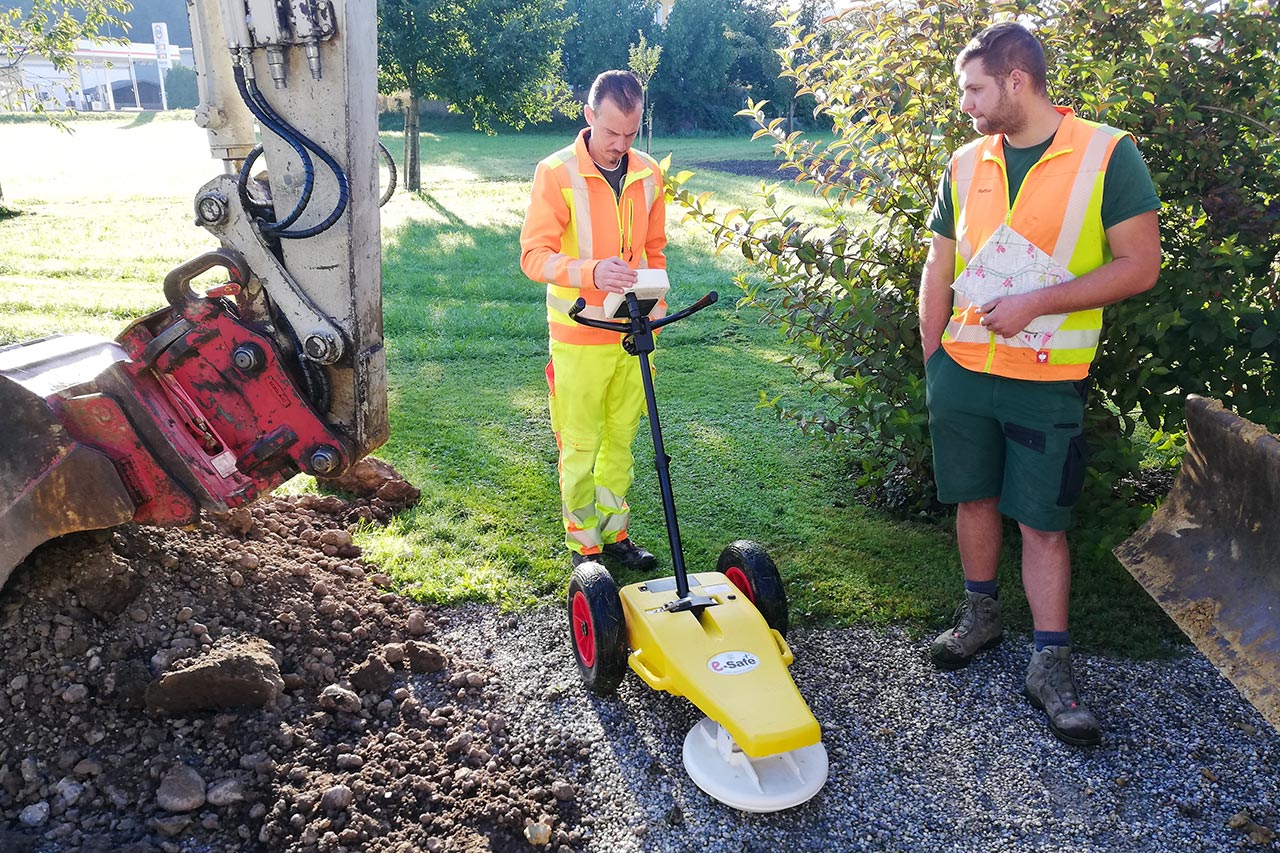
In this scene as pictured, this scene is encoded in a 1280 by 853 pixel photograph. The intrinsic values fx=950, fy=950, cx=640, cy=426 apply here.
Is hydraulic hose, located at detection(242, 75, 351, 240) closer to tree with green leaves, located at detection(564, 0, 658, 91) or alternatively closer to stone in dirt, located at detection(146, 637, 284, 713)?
stone in dirt, located at detection(146, 637, 284, 713)

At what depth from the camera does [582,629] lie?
3.70 metres

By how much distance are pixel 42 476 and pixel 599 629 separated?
1928 mm

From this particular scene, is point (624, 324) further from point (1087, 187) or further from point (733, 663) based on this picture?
point (1087, 187)

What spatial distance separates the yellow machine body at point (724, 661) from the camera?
9.34 feet

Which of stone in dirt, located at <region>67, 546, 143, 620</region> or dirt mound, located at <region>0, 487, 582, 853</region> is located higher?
stone in dirt, located at <region>67, 546, 143, 620</region>

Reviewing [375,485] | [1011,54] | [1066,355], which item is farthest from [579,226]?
[375,485]

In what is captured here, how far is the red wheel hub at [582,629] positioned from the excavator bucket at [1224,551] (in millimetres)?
1999

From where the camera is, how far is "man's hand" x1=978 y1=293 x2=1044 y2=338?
3143mm

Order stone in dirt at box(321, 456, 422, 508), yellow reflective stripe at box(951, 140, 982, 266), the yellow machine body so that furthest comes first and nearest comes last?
stone in dirt at box(321, 456, 422, 508)
yellow reflective stripe at box(951, 140, 982, 266)
the yellow machine body

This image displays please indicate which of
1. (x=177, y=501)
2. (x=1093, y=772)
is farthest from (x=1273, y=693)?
(x=177, y=501)

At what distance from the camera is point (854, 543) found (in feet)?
16.1

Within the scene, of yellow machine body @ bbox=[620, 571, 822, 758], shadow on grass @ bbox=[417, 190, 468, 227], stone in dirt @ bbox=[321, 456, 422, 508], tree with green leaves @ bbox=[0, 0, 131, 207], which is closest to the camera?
yellow machine body @ bbox=[620, 571, 822, 758]

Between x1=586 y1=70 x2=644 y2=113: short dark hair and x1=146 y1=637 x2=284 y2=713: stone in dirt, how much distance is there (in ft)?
7.88

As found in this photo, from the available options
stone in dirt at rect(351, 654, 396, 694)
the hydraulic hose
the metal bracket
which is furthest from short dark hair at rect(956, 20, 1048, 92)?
stone in dirt at rect(351, 654, 396, 694)
